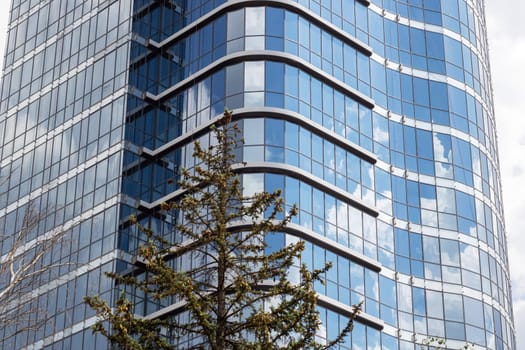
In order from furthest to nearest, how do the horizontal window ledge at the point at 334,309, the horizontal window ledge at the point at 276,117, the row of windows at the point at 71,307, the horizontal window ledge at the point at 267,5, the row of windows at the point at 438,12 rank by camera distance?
the row of windows at the point at 438,12 → the horizontal window ledge at the point at 267,5 → the row of windows at the point at 71,307 → the horizontal window ledge at the point at 276,117 → the horizontal window ledge at the point at 334,309

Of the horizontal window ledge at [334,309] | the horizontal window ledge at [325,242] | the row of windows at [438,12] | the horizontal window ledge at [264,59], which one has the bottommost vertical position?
the horizontal window ledge at [334,309]

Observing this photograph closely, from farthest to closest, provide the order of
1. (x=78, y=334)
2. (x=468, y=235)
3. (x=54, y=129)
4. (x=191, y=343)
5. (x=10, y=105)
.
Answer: (x=10, y=105)
(x=54, y=129)
(x=468, y=235)
(x=78, y=334)
(x=191, y=343)

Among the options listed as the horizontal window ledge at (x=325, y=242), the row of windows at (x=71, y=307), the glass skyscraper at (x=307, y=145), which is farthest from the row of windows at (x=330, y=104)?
the row of windows at (x=71, y=307)

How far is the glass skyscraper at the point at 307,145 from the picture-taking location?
5294 centimetres

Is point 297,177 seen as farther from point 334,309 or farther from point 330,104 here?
point 334,309

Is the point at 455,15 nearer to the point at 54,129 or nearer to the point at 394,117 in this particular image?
the point at 394,117

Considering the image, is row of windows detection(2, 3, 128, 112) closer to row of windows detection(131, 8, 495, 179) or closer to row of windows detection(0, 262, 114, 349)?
row of windows detection(131, 8, 495, 179)

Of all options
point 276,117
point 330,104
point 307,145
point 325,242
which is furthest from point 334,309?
point 330,104

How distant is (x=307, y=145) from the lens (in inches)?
2095

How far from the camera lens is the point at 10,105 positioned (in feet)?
216

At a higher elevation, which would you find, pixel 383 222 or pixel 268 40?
pixel 268 40

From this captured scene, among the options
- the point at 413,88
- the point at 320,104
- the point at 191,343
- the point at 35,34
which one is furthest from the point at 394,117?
the point at 35,34

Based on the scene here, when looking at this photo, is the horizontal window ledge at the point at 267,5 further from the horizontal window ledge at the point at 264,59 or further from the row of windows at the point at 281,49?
the horizontal window ledge at the point at 264,59

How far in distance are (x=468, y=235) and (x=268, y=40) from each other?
1455 cm
